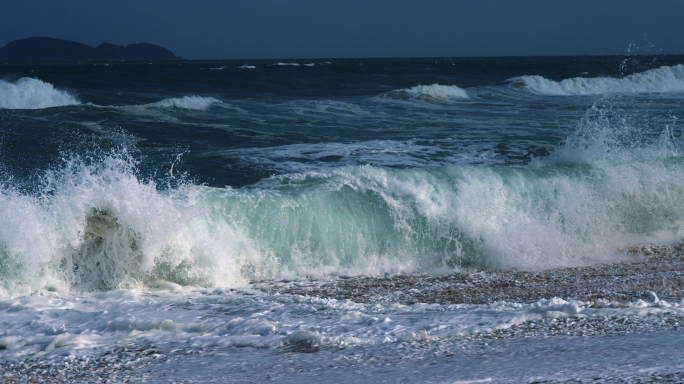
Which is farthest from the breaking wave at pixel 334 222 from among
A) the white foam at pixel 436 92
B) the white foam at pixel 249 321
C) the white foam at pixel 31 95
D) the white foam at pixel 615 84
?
the white foam at pixel 615 84

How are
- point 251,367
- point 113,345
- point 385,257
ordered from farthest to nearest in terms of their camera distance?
1. point 385,257
2. point 113,345
3. point 251,367

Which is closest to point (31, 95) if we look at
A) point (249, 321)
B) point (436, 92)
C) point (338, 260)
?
point (436, 92)

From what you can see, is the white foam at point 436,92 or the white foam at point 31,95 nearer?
the white foam at point 31,95

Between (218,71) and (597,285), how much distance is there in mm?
28828

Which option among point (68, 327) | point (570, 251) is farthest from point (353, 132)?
point (68, 327)

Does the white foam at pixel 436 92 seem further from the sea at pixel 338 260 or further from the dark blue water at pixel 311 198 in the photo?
the sea at pixel 338 260

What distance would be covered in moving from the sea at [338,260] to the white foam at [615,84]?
1963 cm

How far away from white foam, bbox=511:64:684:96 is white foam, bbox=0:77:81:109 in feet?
70.3

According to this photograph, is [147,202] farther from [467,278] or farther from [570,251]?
[570,251]

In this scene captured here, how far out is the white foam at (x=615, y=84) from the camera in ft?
107

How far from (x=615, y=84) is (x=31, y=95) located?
29321 mm

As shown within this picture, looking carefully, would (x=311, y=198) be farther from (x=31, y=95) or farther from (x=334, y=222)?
(x=31, y=95)

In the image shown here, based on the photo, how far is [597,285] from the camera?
5.61 meters

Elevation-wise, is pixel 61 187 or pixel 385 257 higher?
pixel 61 187
